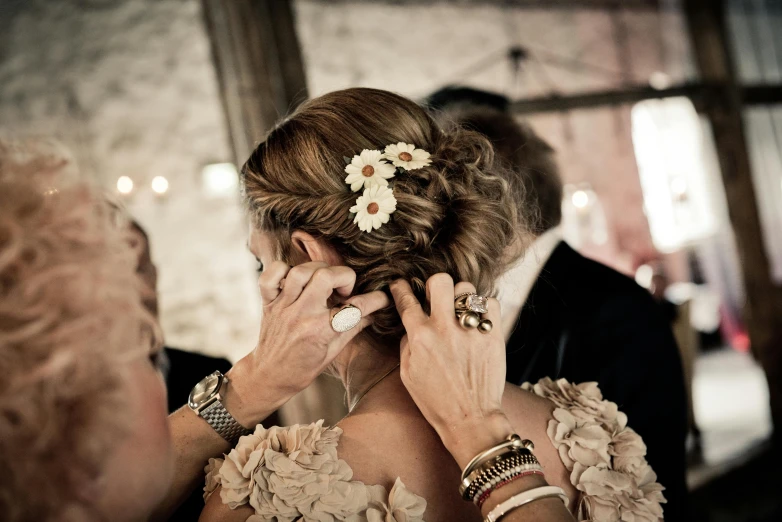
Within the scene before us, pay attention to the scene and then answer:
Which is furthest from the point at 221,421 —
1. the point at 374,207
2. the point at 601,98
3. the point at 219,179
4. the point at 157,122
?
the point at 601,98

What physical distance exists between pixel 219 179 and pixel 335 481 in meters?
2.98

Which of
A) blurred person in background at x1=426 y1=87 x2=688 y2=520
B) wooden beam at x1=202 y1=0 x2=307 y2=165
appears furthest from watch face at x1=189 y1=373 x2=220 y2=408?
wooden beam at x1=202 y1=0 x2=307 y2=165

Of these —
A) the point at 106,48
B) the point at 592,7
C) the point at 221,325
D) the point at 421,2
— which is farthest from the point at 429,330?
the point at 592,7

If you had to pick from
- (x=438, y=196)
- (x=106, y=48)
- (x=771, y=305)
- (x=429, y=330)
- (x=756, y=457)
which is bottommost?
(x=756, y=457)

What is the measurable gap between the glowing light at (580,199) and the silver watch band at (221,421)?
5.97 m

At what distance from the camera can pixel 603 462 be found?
3.79 feet

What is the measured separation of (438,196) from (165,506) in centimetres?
81

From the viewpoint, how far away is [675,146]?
7.48 metres

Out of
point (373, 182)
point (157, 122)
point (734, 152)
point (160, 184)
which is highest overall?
point (157, 122)

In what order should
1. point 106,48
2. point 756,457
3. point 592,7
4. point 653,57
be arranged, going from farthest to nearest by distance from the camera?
1. point 653,57
2. point 592,7
3. point 756,457
4. point 106,48

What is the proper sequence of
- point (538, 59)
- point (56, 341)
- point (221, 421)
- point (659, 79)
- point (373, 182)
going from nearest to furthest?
point (56, 341) → point (373, 182) → point (221, 421) → point (538, 59) → point (659, 79)

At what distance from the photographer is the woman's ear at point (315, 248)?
121cm

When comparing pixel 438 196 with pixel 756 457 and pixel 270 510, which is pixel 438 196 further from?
pixel 756 457

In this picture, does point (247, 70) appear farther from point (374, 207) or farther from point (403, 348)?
point (403, 348)
